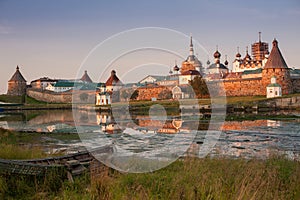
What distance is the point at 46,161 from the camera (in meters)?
7.84

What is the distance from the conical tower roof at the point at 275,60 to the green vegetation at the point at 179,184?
52.9m

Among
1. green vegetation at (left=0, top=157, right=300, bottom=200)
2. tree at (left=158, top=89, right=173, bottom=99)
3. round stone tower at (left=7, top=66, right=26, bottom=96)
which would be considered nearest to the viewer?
green vegetation at (left=0, top=157, right=300, bottom=200)

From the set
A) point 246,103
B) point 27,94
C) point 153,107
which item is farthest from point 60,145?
point 27,94

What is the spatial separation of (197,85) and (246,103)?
1298 centimetres

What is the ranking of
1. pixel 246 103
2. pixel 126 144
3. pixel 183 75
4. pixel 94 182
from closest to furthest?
1. pixel 94 182
2. pixel 126 144
3. pixel 246 103
4. pixel 183 75

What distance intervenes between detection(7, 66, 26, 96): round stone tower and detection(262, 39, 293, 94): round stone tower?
198 ft

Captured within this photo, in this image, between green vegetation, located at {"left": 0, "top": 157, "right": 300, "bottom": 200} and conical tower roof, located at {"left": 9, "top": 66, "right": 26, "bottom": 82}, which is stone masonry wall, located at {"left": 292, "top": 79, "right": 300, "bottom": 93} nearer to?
green vegetation, located at {"left": 0, "top": 157, "right": 300, "bottom": 200}

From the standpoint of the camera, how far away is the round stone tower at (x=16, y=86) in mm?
90500

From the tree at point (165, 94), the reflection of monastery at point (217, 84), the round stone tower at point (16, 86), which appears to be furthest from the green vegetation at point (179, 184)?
the round stone tower at point (16, 86)

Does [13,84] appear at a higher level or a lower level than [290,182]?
higher

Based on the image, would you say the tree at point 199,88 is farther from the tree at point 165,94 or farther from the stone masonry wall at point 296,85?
the stone masonry wall at point 296,85

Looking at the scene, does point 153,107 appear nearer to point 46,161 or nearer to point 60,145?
point 60,145

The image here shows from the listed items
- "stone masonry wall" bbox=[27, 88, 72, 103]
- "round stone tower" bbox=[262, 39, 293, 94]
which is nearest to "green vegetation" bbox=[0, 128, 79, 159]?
"round stone tower" bbox=[262, 39, 293, 94]

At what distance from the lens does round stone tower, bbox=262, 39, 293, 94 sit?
56.5 metres
